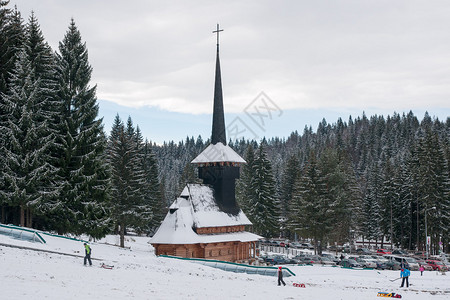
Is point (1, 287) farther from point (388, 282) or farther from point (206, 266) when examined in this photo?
point (388, 282)

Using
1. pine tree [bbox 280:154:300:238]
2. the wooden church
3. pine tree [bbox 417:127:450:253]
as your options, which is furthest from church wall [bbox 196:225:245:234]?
pine tree [bbox 280:154:300:238]

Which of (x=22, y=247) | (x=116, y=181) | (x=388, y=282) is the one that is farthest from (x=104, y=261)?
(x=116, y=181)

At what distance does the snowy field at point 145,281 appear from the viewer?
15.4 m

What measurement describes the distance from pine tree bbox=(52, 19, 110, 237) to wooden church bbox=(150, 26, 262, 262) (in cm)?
629

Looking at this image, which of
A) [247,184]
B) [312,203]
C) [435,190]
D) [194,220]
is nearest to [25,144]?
[194,220]

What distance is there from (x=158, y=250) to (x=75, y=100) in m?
15.0

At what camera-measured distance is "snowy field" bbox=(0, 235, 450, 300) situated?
15.4 m

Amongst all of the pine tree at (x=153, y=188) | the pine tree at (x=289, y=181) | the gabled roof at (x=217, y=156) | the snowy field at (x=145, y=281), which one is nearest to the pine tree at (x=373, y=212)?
the pine tree at (x=289, y=181)

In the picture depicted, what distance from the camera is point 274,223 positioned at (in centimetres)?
5991

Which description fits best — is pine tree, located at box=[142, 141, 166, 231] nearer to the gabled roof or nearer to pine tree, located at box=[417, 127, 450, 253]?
the gabled roof

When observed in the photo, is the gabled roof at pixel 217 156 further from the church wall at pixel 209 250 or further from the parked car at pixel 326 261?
the parked car at pixel 326 261

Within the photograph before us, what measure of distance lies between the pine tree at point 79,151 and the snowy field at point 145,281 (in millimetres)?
4454

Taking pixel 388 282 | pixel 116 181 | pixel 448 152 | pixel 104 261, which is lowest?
pixel 388 282

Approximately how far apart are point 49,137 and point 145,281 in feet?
52.0
